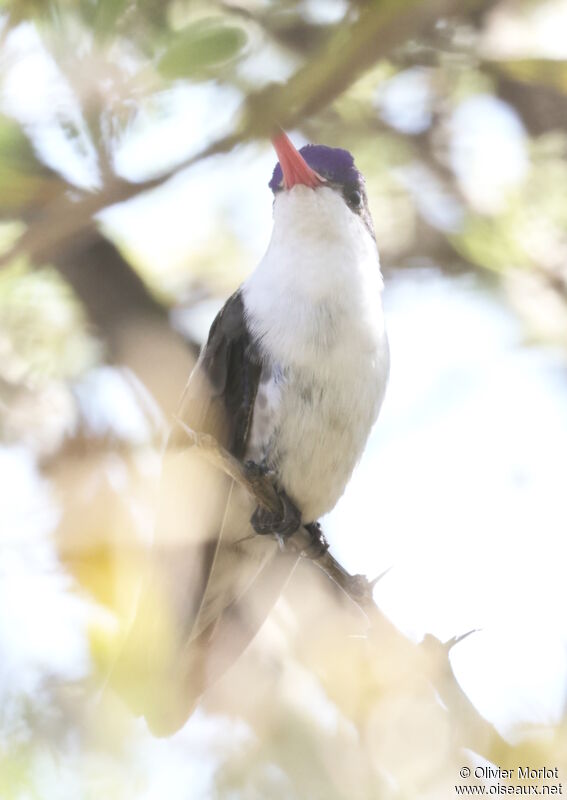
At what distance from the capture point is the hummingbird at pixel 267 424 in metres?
2.75

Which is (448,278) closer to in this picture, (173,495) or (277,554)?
(173,495)

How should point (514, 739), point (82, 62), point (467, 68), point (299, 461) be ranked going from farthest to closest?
point (299, 461), point (467, 68), point (514, 739), point (82, 62)

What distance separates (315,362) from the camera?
109 inches

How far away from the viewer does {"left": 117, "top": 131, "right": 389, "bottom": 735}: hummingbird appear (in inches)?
108

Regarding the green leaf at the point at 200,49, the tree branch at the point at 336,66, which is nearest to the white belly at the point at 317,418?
the tree branch at the point at 336,66

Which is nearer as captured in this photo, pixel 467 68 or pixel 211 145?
pixel 211 145

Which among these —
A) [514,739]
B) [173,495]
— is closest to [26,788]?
[514,739]

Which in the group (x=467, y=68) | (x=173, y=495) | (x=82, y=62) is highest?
(x=82, y=62)

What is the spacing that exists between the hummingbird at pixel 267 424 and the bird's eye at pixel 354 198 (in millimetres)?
124

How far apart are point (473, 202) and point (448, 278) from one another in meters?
0.25

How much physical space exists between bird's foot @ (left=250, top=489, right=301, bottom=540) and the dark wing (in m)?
0.08

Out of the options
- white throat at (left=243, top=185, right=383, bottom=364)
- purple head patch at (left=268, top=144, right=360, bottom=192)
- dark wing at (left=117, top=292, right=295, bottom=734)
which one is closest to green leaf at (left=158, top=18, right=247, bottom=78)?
dark wing at (left=117, top=292, right=295, bottom=734)

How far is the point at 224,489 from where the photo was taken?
288 cm

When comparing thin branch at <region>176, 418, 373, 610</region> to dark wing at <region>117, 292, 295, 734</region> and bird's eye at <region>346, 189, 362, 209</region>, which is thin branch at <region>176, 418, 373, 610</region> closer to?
dark wing at <region>117, 292, 295, 734</region>
